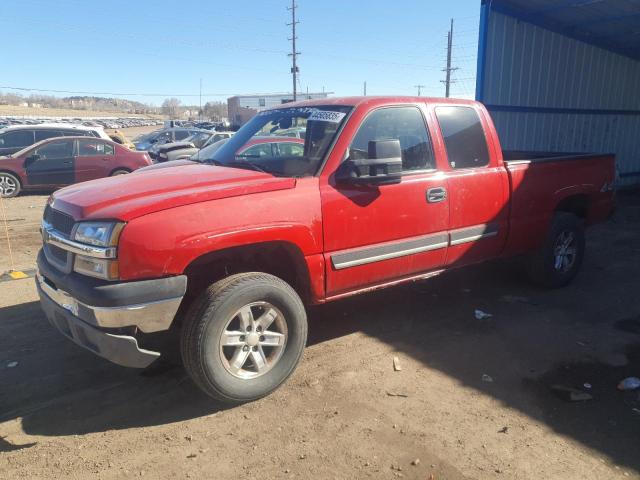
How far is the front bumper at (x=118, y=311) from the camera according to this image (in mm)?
2934

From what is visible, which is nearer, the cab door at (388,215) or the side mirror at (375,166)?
the side mirror at (375,166)

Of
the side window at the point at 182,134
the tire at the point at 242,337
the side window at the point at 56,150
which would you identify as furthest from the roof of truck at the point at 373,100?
the side window at the point at 182,134

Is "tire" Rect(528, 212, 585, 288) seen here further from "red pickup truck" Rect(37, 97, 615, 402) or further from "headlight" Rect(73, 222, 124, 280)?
"headlight" Rect(73, 222, 124, 280)

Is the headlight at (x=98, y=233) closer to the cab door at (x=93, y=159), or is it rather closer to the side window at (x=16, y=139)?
the cab door at (x=93, y=159)

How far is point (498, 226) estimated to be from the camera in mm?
4844

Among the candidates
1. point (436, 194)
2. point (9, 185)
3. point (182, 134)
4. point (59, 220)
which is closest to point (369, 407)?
point (436, 194)

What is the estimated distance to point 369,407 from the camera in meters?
3.45

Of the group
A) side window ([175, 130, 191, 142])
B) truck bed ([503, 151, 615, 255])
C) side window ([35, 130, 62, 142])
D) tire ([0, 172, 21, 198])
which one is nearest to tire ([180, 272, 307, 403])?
Answer: truck bed ([503, 151, 615, 255])

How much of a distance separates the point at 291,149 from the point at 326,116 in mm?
386

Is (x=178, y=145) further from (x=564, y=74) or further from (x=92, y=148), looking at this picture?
(x=564, y=74)

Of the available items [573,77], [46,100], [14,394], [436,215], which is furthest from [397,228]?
[46,100]

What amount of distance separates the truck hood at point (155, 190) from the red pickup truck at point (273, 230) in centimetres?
1

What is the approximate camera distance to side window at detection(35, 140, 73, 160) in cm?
1275

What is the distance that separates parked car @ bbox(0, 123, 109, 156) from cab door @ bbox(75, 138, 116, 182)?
1.04 meters
